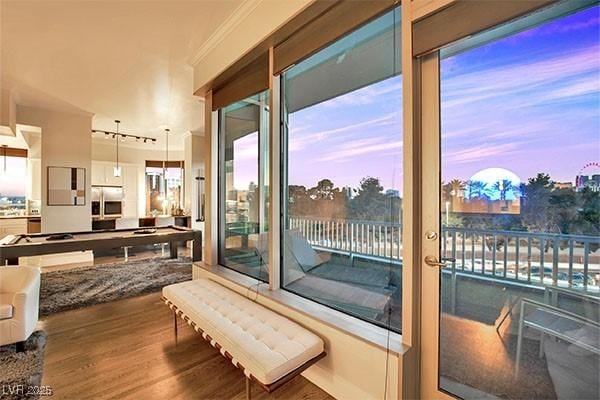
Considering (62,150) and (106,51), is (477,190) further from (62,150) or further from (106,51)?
(62,150)

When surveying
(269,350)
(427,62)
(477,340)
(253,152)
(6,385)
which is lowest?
(6,385)

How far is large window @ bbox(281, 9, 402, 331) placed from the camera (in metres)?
1.91

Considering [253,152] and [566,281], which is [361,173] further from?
[253,152]

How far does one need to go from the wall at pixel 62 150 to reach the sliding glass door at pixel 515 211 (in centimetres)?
676

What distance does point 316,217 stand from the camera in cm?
250

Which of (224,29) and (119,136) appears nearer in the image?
(224,29)

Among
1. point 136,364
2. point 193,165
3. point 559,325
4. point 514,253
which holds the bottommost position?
point 136,364

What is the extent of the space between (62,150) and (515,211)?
24.1 ft

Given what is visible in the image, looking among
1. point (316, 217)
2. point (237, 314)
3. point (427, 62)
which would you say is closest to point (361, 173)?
point (316, 217)

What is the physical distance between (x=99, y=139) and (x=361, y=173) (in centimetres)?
865

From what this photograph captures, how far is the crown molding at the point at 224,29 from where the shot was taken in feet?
8.28

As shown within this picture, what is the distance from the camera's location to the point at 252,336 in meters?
1.81

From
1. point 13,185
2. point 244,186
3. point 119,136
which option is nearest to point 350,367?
point 244,186

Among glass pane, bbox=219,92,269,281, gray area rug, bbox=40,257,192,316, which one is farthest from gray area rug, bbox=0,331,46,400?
glass pane, bbox=219,92,269,281
